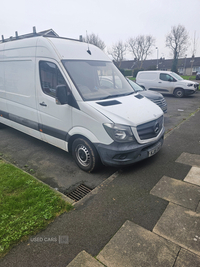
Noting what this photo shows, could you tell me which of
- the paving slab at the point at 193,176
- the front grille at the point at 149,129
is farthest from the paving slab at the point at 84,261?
the paving slab at the point at 193,176

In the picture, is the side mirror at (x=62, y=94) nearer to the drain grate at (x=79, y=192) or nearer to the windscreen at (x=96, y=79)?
the windscreen at (x=96, y=79)

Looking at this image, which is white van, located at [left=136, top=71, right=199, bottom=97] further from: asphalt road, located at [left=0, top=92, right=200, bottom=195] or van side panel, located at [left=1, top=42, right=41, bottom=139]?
asphalt road, located at [left=0, top=92, right=200, bottom=195]

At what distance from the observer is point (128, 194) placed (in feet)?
11.4

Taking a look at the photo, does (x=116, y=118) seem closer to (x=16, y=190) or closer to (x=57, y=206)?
(x=57, y=206)

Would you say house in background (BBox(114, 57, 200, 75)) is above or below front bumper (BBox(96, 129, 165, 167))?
above

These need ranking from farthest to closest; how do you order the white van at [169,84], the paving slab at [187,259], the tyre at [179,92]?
the tyre at [179,92]
the white van at [169,84]
the paving slab at [187,259]

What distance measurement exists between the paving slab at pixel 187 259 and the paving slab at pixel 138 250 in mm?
51

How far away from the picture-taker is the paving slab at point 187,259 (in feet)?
7.23

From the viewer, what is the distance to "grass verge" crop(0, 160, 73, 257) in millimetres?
2641

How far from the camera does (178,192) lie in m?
3.47

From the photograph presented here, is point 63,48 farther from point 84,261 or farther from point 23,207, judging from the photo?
point 84,261

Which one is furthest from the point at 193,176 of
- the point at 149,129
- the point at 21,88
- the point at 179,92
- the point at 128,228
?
the point at 179,92

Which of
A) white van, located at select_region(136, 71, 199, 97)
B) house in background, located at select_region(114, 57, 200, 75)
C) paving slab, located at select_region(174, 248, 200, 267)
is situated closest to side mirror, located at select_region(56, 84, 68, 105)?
paving slab, located at select_region(174, 248, 200, 267)

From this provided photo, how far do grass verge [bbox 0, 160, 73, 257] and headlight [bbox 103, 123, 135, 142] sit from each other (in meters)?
1.41
